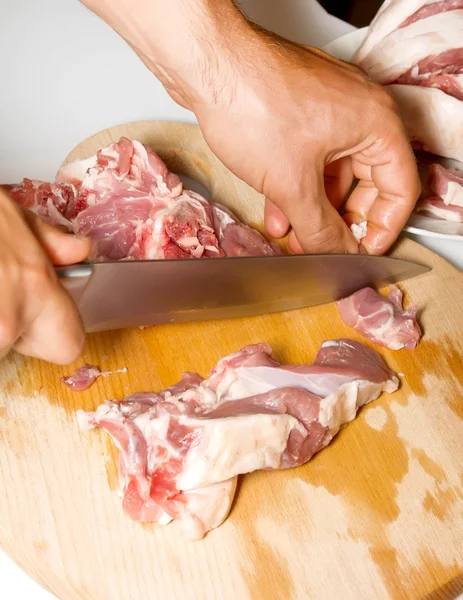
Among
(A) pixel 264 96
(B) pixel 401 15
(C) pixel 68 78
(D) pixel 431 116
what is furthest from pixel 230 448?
(C) pixel 68 78

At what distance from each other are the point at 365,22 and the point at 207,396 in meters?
3.68

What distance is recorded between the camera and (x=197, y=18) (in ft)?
7.06

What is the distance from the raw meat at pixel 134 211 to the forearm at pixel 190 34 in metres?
0.47

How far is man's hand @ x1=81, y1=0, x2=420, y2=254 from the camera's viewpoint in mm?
2145

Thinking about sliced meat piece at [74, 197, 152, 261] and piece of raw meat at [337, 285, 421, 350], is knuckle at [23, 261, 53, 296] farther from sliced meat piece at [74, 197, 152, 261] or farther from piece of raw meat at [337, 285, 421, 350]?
piece of raw meat at [337, 285, 421, 350]

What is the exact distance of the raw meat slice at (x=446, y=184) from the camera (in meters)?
2.87

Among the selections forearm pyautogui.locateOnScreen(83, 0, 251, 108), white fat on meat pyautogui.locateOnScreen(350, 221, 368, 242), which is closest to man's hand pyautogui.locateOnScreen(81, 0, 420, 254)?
forearm pyautogui.locateOnScreen(83, 0, 251, 108)

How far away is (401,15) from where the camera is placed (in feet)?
10.2

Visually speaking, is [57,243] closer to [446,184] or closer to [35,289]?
[35,289]

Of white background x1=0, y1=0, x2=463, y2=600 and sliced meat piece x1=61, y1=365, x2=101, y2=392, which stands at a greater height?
white background x1=0, y1=0, x2=463, y2=600

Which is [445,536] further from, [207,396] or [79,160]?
[79,160]

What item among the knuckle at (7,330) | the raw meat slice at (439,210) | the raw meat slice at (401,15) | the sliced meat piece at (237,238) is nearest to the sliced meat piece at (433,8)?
the raw meat slice at (401,15)

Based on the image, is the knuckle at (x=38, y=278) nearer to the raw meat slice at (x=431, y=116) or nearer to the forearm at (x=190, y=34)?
the forearm at (x=190, y=34)

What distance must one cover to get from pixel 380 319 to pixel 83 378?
3.48 ft
